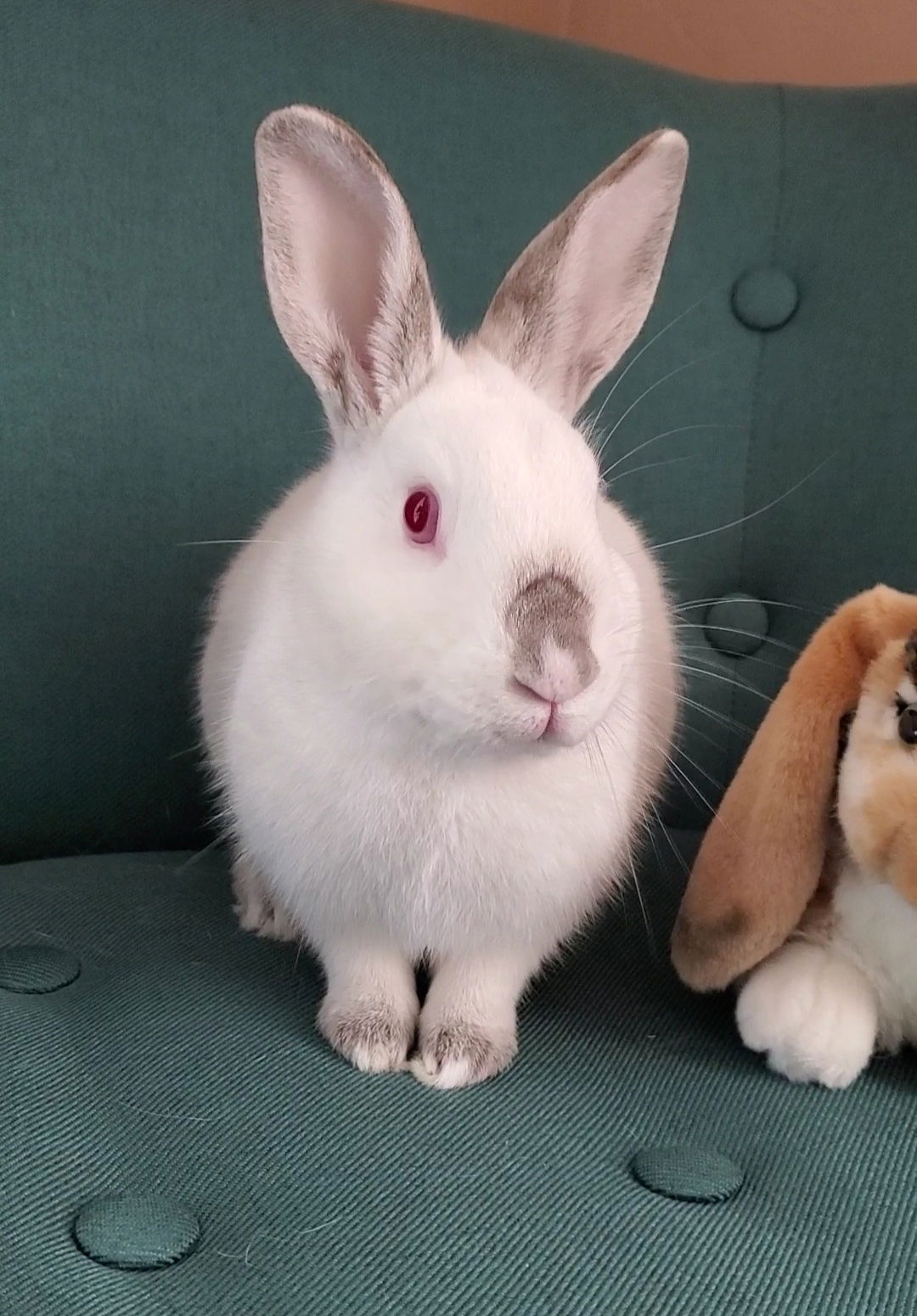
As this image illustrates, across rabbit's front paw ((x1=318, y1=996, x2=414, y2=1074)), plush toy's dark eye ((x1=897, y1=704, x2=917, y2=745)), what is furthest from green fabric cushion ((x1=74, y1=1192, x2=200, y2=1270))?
plush toy's dark eye ((x1=897, y1=704, x2=917, y2=745))

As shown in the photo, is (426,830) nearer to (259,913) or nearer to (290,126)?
(259,913)

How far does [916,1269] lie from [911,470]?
36.5 inches

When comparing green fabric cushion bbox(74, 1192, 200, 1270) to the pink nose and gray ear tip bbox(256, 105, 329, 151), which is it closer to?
the pink nose

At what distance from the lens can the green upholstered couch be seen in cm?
73

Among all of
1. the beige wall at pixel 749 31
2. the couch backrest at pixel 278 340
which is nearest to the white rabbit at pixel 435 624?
the couch backrest at pixel 278 340

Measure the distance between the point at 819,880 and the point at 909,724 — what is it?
18cm

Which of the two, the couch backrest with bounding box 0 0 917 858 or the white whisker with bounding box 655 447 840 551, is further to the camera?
the white whisker with bounding box 655 447 840 551

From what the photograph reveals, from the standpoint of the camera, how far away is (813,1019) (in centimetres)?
91

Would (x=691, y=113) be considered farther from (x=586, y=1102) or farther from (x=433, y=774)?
(x=586, y=1102)

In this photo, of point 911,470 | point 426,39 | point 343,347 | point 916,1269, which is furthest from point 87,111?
point 916,1269

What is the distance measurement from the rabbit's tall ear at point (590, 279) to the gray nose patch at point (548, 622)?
0.26 metres

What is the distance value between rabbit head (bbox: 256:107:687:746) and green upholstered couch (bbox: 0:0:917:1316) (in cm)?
28

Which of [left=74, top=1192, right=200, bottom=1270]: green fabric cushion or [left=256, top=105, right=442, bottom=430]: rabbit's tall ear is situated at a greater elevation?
[left=256, top=105, right=442, bottom=430]: rabbit's tall ear

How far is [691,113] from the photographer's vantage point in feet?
4.91
